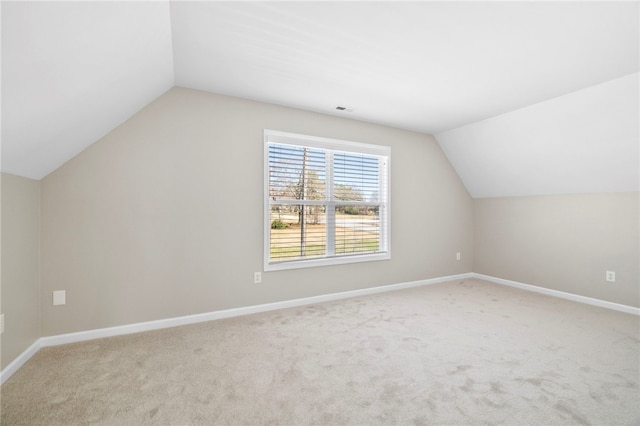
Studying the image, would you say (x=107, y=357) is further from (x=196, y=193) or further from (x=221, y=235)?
(x=196, y=193)

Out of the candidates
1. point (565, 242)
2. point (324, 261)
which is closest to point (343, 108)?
point (324, 261)

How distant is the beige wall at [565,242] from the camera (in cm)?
340

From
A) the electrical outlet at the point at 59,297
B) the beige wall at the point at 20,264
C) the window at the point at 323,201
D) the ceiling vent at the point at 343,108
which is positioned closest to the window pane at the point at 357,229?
the window at the point at 323,201

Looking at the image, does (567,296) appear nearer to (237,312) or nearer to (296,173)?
(296,173)

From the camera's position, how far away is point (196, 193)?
2996mm

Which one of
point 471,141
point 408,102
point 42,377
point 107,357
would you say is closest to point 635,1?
point 408,102

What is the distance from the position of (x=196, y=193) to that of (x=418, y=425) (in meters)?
2.65

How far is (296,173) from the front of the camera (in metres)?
3.60

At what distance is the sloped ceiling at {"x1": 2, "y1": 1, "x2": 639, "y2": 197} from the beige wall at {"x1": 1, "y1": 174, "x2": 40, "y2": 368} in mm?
185

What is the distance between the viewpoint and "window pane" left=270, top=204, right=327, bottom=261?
3.47m

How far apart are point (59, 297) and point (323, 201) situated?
2740mm

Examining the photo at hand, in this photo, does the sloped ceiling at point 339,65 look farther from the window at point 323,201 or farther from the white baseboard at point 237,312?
the white baseboard at point 237,312

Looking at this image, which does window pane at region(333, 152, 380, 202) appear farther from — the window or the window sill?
the window sill

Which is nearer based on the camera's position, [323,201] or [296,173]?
[296,173]
